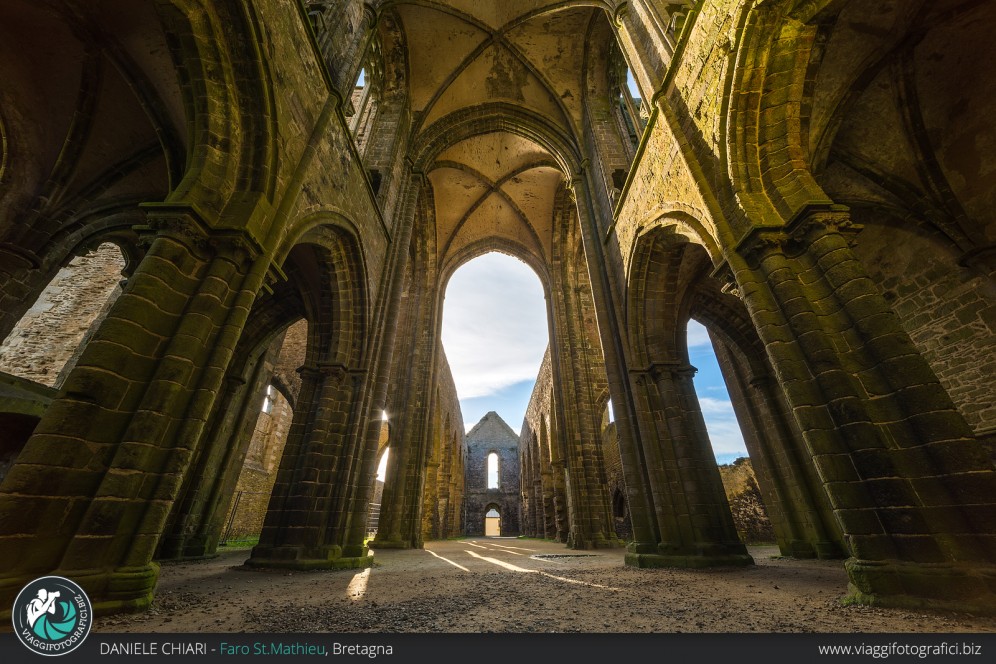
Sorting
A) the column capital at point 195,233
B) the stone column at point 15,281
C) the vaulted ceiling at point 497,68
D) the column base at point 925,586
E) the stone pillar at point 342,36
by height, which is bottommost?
the column base at point 925,586

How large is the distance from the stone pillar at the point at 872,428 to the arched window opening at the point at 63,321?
56.2 feet

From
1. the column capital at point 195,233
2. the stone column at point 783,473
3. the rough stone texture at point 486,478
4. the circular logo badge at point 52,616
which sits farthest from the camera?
the rough stone texture at point 486,478

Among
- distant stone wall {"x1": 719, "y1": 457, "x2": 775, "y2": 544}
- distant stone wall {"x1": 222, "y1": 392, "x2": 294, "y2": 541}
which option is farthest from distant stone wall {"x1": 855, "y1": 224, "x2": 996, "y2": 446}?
distant stone wall {"x1": 222, "y1": 392, "x2": 294, "y2": 541}

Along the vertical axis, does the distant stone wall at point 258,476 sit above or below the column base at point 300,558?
above

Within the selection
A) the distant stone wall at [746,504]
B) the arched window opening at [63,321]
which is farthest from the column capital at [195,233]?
the distant stone wall at [746,504]

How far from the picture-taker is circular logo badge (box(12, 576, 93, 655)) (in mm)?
1904

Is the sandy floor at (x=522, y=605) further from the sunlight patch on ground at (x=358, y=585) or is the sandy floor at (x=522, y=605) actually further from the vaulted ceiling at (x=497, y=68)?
the vaulted ceiling at (x=497, y=68)

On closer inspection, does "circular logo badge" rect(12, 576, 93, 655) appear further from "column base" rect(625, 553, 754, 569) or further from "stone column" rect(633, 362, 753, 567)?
"stone column" rect(633, 362, 753, 567)

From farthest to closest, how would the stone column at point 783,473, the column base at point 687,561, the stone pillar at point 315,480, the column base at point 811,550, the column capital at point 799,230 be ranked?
the stone column at point 783,473 → the column base at point 811,550 → the stone pillar at point 315,480 → the column base at point 687,561 → the column capital at point 799,230

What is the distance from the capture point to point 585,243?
9.26 metres

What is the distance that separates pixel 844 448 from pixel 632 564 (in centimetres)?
404

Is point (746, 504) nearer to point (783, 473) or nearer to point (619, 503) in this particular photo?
point (619, 503)

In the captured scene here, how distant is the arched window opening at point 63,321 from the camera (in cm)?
1119

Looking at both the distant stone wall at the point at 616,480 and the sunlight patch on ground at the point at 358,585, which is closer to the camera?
the sunlight patch on ground at the point at 358,585
